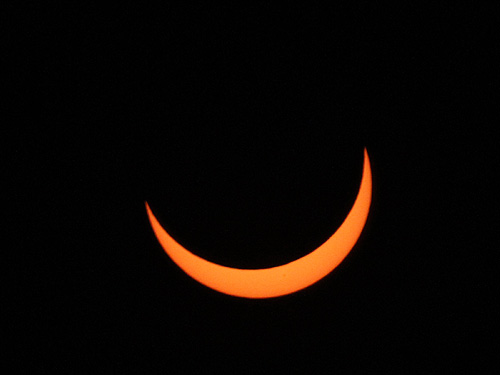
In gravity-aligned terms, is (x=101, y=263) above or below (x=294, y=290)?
above

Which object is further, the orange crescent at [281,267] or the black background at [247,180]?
the orange crescent at [281,267]

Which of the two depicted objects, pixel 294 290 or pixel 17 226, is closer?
pixel 294 290

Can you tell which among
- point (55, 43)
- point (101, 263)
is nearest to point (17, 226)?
point (101, 263)

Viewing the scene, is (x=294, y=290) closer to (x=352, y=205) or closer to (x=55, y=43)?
(x=352, y=205)

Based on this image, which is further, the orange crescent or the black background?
the orange crescent
